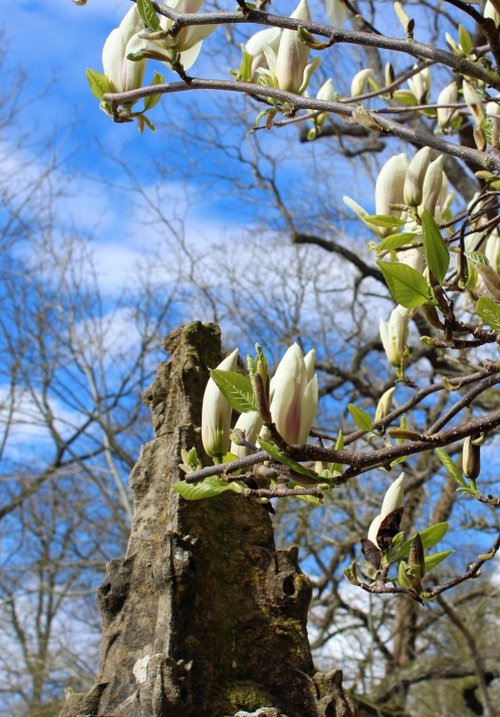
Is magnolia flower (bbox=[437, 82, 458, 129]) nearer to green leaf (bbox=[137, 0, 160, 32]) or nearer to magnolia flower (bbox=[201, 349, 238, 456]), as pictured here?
green leaf (bbox=[137, 0, 160, 32])

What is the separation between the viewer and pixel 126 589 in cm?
121

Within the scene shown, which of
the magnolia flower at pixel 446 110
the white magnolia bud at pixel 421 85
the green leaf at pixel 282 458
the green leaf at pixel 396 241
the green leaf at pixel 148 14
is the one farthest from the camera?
the white magnolia bud at pixel 421 85

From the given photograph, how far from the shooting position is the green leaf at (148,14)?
77 centimetres

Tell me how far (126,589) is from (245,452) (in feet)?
1.73

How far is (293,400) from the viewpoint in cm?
69

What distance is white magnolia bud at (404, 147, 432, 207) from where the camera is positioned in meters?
0.92

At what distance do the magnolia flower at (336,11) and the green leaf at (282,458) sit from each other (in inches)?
29.2

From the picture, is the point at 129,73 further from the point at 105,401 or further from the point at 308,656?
the point at 105,401

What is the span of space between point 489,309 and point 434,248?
0.11 metres

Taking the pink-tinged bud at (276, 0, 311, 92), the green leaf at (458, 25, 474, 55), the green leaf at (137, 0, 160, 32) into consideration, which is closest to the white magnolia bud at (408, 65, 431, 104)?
the green leaf at (458, 25, 474, 55)

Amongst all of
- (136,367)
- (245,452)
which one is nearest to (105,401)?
(136,367)

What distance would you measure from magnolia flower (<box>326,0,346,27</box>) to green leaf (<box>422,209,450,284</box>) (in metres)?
0.61

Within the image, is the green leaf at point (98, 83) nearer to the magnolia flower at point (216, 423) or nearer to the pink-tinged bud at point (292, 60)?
the pink-tinged bud at point (292, 60)

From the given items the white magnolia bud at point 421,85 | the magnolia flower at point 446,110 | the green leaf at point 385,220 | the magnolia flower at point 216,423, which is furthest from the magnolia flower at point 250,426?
the white magnolia bud at point 421,85
